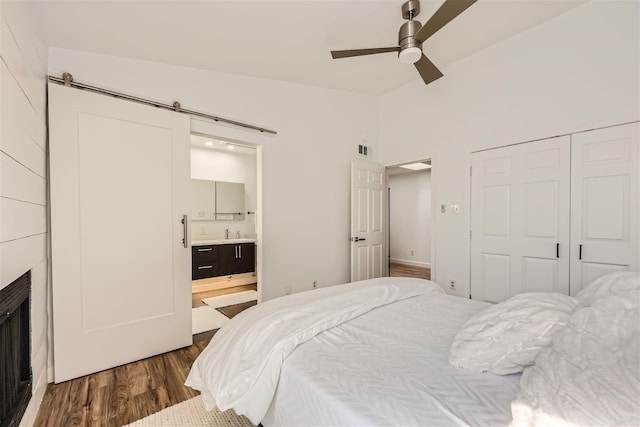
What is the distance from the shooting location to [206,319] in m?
3.33

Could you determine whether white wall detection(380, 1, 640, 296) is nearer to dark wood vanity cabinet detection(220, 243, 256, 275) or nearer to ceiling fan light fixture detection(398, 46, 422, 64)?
ceiling fan light fixture detection(398, 46, 422, 64)

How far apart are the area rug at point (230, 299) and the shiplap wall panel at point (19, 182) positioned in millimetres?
2330

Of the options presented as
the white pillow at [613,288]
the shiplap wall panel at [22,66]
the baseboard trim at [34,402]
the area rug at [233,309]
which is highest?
the shiplap wall panel at [22,66]

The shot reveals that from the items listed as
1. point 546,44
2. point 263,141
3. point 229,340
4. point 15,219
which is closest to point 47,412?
point 15,219

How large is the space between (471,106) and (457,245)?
158 cm

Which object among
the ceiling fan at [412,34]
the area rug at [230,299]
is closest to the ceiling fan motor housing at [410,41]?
the ceiling fan at [412,34]

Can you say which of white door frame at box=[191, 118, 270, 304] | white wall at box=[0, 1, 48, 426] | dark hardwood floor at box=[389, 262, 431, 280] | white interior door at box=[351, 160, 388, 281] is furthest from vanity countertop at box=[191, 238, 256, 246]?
dark hardwood floor at box=[389, 262, 431, 280]

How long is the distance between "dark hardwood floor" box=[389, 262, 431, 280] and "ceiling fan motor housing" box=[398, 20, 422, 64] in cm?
433

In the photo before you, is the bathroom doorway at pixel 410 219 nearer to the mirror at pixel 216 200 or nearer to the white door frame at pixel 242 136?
the mirror at pixel 216 200

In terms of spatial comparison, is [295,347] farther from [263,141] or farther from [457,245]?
[457,245]

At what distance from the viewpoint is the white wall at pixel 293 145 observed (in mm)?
2748

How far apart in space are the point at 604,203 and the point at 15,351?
13.4 feet

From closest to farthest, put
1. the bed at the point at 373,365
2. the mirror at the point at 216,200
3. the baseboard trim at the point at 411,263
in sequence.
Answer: the bed at the point at 373,365 → the mirror at the point at 216,200 → the baseboard trim at the point at 411,263

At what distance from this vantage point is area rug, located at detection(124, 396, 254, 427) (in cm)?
163
